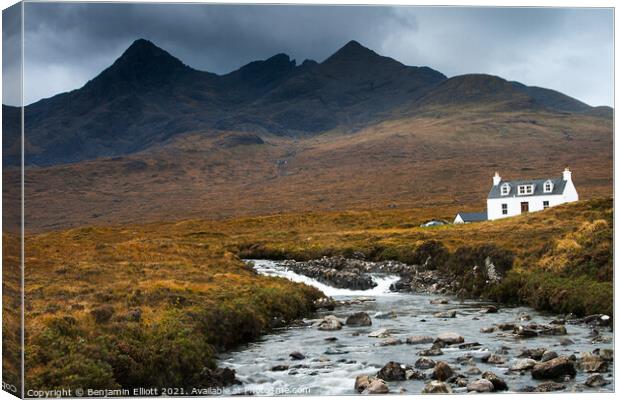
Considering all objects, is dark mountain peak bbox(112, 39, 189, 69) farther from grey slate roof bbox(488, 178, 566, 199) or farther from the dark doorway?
the dark doorway

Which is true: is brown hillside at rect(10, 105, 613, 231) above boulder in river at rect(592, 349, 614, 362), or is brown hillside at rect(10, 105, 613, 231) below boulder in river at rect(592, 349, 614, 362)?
above

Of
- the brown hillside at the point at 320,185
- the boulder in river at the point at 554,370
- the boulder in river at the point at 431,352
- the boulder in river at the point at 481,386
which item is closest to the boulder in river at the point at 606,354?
the boulder in river at the point at 554,370

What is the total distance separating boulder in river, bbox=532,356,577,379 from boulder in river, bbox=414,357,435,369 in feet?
8.00

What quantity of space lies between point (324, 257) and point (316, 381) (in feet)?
111

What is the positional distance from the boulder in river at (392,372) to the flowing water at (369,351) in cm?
24

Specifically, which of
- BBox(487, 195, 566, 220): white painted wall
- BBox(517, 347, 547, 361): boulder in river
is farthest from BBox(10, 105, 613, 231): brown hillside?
BBox(517, 347, 547, 361): boulder in river

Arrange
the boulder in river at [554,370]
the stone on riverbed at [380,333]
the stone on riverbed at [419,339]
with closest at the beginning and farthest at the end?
the boulder in river at [554,370] < the stone on riverbed at [419,339] < the stone on riverbed at [380,333]

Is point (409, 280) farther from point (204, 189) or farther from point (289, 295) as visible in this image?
point (204, 189)

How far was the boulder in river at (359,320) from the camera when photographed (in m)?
24.0

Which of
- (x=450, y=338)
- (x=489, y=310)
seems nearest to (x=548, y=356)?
(x=450, y=338)

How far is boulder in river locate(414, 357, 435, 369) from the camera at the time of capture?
17025 mm

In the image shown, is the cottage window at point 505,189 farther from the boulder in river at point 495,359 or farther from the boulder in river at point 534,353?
the boulder in river at point 495,359

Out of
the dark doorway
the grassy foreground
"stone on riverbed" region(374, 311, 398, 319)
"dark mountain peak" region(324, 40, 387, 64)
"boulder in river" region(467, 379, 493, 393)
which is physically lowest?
"boulder in river" region(467, 379, 493, 393)

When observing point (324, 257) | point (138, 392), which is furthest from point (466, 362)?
point (324, 257)
